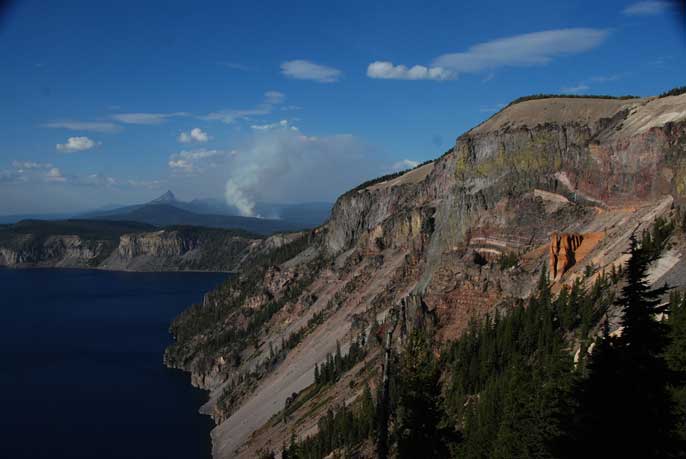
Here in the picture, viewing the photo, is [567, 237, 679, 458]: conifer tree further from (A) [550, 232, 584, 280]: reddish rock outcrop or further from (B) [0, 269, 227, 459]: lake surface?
(B) [0, 269, 227, 459]: lake surface

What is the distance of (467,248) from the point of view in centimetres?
10850

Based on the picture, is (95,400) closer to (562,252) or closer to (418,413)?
(562,252)

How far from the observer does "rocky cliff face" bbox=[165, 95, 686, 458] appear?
87.8 metres

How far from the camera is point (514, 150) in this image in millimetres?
113125

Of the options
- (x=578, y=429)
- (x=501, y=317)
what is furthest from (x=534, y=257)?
(x=578, y=429)

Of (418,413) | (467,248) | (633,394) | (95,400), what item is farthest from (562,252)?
(95,400)

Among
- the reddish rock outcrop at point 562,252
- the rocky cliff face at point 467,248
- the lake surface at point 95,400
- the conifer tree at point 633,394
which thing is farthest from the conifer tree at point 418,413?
the lake surface at point 95,400

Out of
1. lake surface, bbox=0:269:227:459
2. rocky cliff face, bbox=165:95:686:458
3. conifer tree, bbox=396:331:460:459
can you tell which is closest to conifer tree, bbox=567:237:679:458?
conifer tree, bbox=396:331:460:459

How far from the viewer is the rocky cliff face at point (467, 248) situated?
288ft

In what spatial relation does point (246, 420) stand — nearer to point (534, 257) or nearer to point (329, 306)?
point (329, 306)

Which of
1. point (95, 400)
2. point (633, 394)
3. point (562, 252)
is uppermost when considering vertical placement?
point (633, 394)

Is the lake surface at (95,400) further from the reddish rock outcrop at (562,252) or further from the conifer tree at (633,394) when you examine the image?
the conifer tree at (633,394)

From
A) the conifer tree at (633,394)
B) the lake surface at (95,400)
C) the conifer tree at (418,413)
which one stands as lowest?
the lake surface at (95,400)

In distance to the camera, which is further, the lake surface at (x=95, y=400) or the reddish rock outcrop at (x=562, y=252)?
the lake surface at (x=95, y=400)
